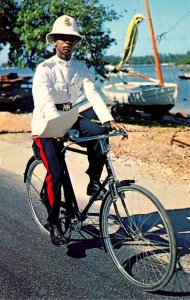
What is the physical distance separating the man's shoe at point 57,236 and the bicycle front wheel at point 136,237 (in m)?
0.49

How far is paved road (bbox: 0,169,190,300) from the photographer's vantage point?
11.1 ft

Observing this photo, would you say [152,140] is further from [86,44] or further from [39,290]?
[39,290]

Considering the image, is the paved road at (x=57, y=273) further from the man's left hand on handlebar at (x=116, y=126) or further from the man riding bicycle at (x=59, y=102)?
the man's left hand on handlebar at (x=116, y=126)

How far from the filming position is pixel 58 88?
388cm

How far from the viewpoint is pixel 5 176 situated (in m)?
6.72

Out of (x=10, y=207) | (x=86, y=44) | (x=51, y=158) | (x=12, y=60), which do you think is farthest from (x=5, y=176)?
(x=12, y=60)

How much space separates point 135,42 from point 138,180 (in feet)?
44.2

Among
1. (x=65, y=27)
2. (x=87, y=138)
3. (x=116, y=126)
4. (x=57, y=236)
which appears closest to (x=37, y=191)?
(x=57, y=236)

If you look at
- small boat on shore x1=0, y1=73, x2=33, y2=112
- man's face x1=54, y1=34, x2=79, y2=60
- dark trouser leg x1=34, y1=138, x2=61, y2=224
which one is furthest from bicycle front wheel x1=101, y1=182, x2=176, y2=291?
small boat on shore x1=0, y1=73, x2=33, y2=112

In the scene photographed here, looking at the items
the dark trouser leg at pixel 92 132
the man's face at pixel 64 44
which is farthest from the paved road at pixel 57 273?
the man's face at pixel 64 44

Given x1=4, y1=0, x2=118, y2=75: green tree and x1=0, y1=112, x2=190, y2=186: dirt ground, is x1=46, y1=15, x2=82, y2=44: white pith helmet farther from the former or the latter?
x1=4, y1=0, x2=118, y2=75: green tree

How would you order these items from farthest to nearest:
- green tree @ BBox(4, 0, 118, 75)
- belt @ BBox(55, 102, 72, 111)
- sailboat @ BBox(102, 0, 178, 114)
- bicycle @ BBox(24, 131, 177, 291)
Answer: sailboat @ BBox(102, 0, 178, 114)
green tree @ BBox(4, 0, 118, 75)
belt @ BBox(55, 102, 72, 111)
bicycle @ BBox(24, 131, 177, 291)

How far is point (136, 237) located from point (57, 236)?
79cm

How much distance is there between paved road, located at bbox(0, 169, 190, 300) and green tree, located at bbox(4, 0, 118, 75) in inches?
330
